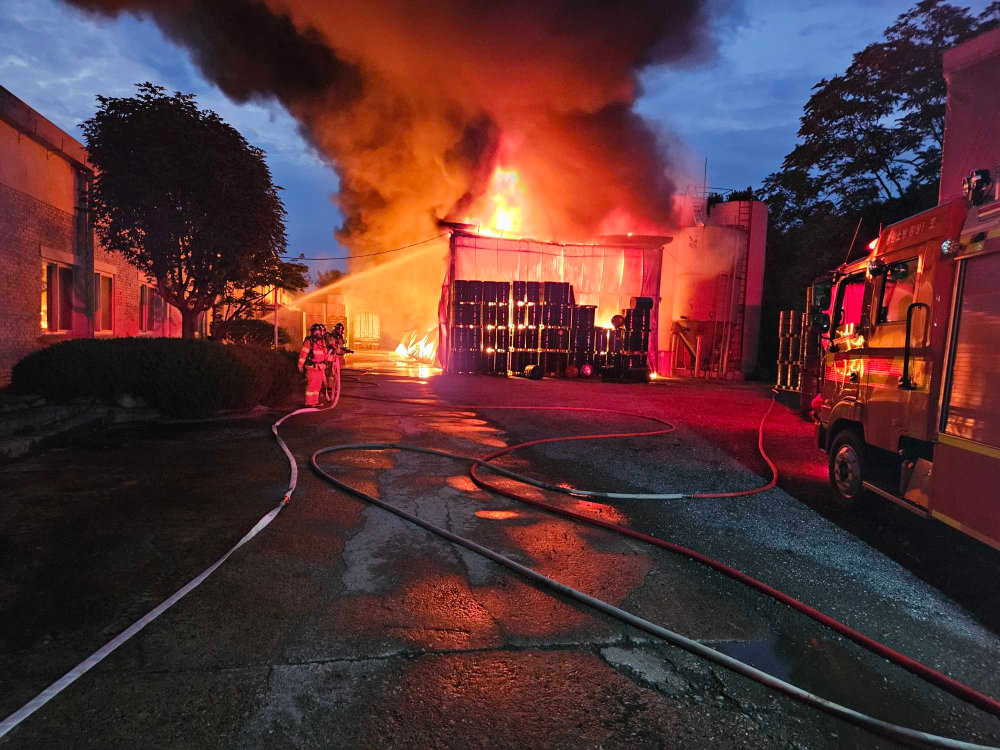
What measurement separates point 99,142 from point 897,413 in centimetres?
1162

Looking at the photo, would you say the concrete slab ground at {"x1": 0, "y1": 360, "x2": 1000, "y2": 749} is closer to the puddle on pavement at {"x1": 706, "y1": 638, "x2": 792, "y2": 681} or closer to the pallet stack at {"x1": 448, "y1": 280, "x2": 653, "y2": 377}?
the puddle on pavement at {"x1": 706, "y1": 638, "x2": 792, "y2": 681}

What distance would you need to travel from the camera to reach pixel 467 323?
1914 cm

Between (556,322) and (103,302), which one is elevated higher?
(556,322)

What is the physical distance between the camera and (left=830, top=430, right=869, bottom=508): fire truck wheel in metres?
5.00

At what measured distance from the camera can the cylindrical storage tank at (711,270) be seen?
20797 millimetres

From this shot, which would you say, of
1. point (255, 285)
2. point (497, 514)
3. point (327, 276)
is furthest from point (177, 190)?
point (327, 276)

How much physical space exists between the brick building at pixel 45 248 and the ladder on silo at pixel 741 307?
1774cm

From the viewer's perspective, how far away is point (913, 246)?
177 inches

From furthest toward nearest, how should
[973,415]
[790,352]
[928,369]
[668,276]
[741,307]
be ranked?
[668,276] < [741,307] < [790,352] < [928,369] < [973,415]

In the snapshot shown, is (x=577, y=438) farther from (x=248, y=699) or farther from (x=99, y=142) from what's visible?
(x=99, y=142)

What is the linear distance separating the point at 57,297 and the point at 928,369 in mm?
13855

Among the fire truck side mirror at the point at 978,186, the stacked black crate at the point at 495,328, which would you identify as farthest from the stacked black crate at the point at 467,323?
the fire truck side mirror at the point at 978,186

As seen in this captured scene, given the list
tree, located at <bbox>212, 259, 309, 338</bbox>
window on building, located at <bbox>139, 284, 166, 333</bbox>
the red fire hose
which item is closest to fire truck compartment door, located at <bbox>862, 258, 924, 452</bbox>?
the red fire hose

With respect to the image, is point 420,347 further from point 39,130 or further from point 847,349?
point 847,349
